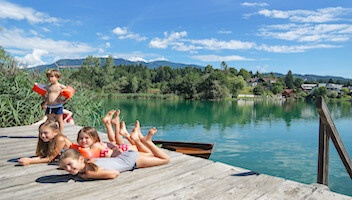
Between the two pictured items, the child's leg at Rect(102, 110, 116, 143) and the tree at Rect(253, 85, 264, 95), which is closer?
the child's leg at Rect(102, 110, 116, 143)

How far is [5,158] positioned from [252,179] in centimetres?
285

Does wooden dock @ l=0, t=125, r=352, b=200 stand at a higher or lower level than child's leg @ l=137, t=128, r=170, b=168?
lower

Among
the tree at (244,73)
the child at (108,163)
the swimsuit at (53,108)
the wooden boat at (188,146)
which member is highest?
the tree at (244,73)

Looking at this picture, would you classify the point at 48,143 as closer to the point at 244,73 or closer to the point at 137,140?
the point at 137,140

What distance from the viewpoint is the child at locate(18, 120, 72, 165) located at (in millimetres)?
3012

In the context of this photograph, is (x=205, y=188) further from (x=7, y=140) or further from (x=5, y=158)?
(x=7, y=140)

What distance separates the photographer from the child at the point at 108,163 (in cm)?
257

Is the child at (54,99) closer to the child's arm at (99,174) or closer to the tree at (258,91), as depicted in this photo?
the child's arm at (99,174)

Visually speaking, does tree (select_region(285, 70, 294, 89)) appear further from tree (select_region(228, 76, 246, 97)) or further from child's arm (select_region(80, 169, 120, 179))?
child's arm (select_region(80, 169, 120, 179))

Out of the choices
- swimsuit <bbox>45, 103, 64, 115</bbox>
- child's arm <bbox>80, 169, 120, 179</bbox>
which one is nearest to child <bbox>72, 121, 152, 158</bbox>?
child's arm <bbox>80, 169, 120, 179</bbox>

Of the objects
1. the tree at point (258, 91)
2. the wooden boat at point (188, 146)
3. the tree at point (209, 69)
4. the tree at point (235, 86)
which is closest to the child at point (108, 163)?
the wooden boat at point (188, 146)

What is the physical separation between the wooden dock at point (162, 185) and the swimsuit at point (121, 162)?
66mm

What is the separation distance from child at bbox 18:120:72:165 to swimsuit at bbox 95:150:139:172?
636 millimetres

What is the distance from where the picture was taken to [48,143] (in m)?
3.17
